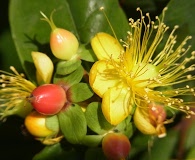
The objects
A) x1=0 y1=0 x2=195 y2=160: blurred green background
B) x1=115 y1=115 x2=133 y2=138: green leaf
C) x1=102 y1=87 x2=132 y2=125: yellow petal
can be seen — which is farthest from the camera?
x1=0 y1=0 x2=195 y2=160: blurred green background

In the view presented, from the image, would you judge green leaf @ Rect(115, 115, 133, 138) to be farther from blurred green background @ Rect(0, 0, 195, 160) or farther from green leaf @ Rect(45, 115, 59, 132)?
green leaf @ Rect(45, 115, 59, 132)

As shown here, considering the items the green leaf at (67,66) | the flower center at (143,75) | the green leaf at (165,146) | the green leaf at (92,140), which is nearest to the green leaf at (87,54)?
the green leaf at (67,66)

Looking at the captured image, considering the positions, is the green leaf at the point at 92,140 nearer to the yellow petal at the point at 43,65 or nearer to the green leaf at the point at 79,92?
the green leaf at the point at 79,92

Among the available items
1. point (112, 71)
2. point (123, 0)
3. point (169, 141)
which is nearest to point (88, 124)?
point (112, 71)

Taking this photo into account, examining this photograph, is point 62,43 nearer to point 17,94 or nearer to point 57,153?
point 17,94

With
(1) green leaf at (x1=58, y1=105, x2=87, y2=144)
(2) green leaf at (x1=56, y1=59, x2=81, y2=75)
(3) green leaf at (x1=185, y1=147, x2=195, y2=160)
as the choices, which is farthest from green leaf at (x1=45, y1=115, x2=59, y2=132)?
(3) green leaf at (x1=185, y1=147, x2=195, y2=160)

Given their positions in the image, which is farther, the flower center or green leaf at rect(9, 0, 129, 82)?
green leaf at rect(9, 0, 129, 82)
